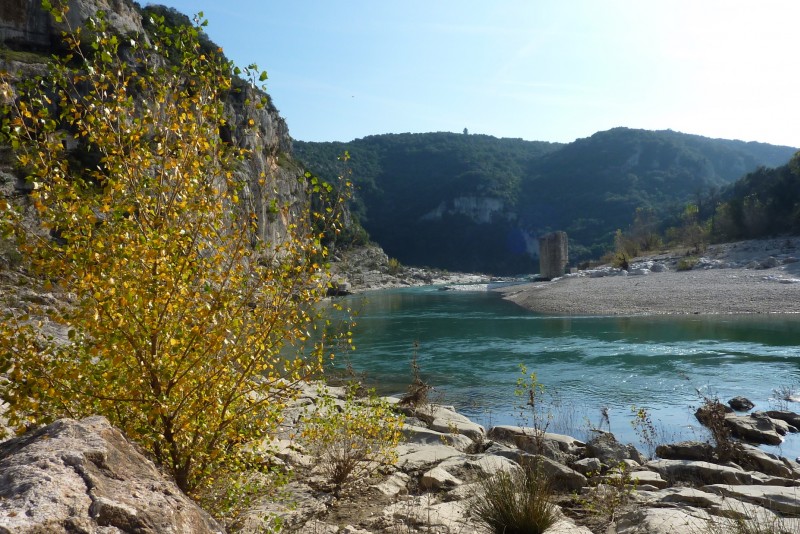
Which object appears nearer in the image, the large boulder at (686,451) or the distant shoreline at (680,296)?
the large boulder at (686,451)

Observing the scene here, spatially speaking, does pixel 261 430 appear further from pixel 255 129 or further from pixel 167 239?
pixel 255 129

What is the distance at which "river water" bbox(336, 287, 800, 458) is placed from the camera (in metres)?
13.6

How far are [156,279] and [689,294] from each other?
36973 millimetres

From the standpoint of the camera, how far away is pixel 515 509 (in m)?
5.14

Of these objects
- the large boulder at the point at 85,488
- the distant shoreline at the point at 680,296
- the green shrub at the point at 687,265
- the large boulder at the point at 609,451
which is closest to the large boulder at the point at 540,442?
the large boulder at the point at 609,451

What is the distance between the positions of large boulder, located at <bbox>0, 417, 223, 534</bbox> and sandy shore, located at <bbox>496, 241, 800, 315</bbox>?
108 feet

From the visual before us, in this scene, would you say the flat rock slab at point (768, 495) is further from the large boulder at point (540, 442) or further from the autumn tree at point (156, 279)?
the autumn tree at point (156, 279)

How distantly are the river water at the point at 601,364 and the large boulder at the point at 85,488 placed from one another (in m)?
4.23

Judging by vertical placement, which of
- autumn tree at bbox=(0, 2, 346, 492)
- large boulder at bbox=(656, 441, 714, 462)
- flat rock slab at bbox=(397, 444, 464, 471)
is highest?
autumn tree at bbox=(0, 2, 346, 492)

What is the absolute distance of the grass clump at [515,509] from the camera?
5113 mm

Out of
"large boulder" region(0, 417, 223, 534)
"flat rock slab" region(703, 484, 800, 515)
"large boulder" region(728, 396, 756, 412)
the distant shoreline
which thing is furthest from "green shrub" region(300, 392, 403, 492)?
the distant shoreline

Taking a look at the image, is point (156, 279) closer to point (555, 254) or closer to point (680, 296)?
point (680, 296)

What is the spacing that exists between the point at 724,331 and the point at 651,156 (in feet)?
491

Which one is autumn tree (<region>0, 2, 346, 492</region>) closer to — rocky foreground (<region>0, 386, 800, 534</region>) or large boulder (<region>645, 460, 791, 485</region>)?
rocky foreground (<region>0, 386, 800, 534</region>)
